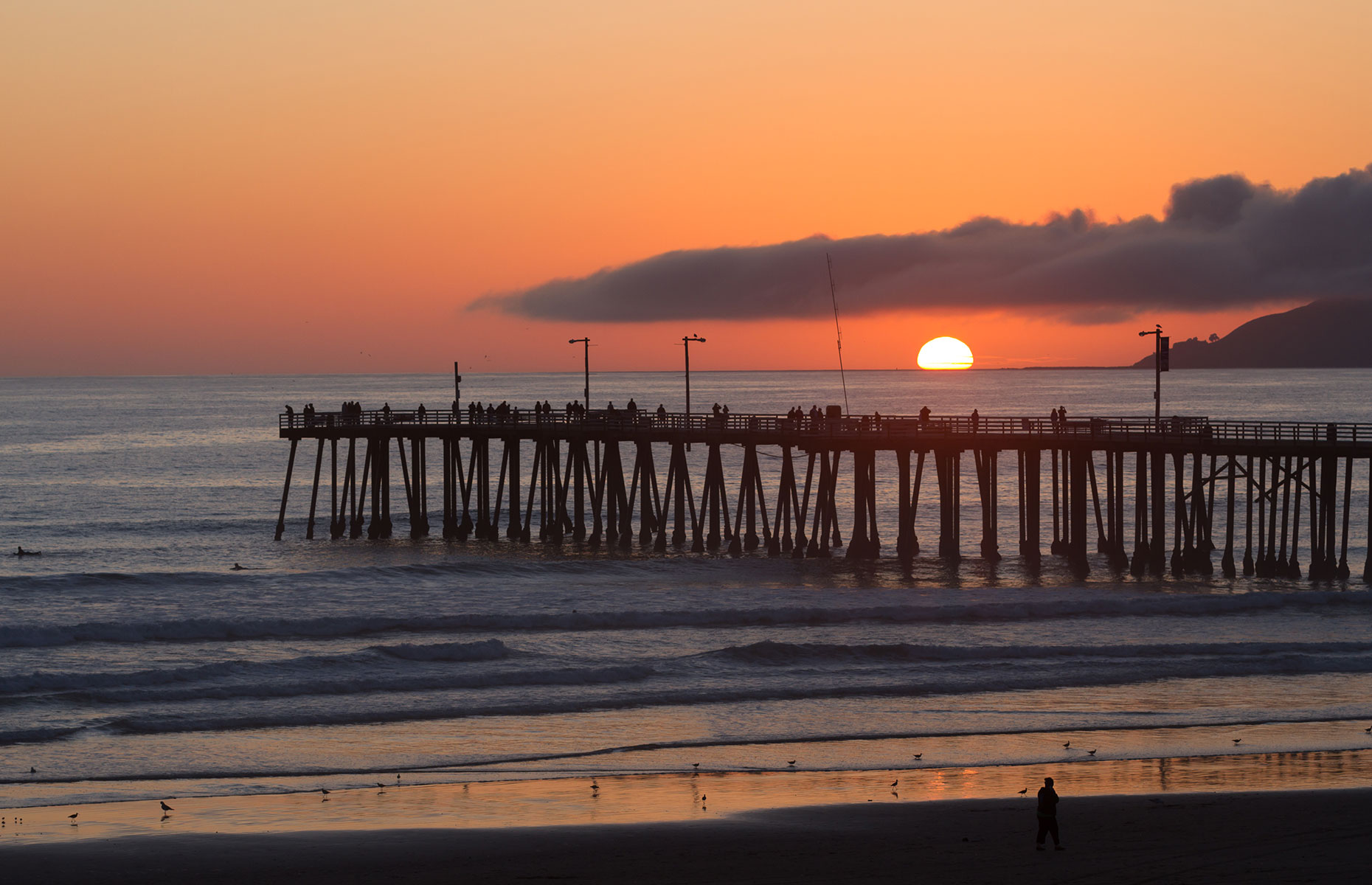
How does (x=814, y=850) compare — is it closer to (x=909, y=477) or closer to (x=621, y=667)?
(x=621, y=667)

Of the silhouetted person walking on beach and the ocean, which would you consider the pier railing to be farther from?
the silhouetted person walking on beach

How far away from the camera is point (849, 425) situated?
4434 cm

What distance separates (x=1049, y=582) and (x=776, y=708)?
58.9 ft

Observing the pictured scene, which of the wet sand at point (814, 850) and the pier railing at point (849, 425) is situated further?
the pier railing at point (849, 425)

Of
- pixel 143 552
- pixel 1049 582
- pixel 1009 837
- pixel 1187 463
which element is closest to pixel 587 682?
pixel 1009 837

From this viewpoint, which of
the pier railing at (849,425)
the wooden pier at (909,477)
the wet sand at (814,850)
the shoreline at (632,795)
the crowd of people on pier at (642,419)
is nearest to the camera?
the wet sand at (814,850)

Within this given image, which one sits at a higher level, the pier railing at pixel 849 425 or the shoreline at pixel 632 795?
the pier railing at pixel 849 425

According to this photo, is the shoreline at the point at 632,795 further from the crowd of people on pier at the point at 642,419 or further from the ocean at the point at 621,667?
the crowd of people on pier at the point at 642,419

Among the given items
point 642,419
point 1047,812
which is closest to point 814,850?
point 1047,812

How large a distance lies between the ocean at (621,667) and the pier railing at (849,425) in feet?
14.1

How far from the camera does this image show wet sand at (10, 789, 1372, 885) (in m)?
16.0

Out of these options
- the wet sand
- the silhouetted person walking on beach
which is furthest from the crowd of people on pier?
the silhouetted person walking on beach

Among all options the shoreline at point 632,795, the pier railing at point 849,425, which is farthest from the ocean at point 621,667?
the pier railing at point 849,425

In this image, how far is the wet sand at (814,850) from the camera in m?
16.0
